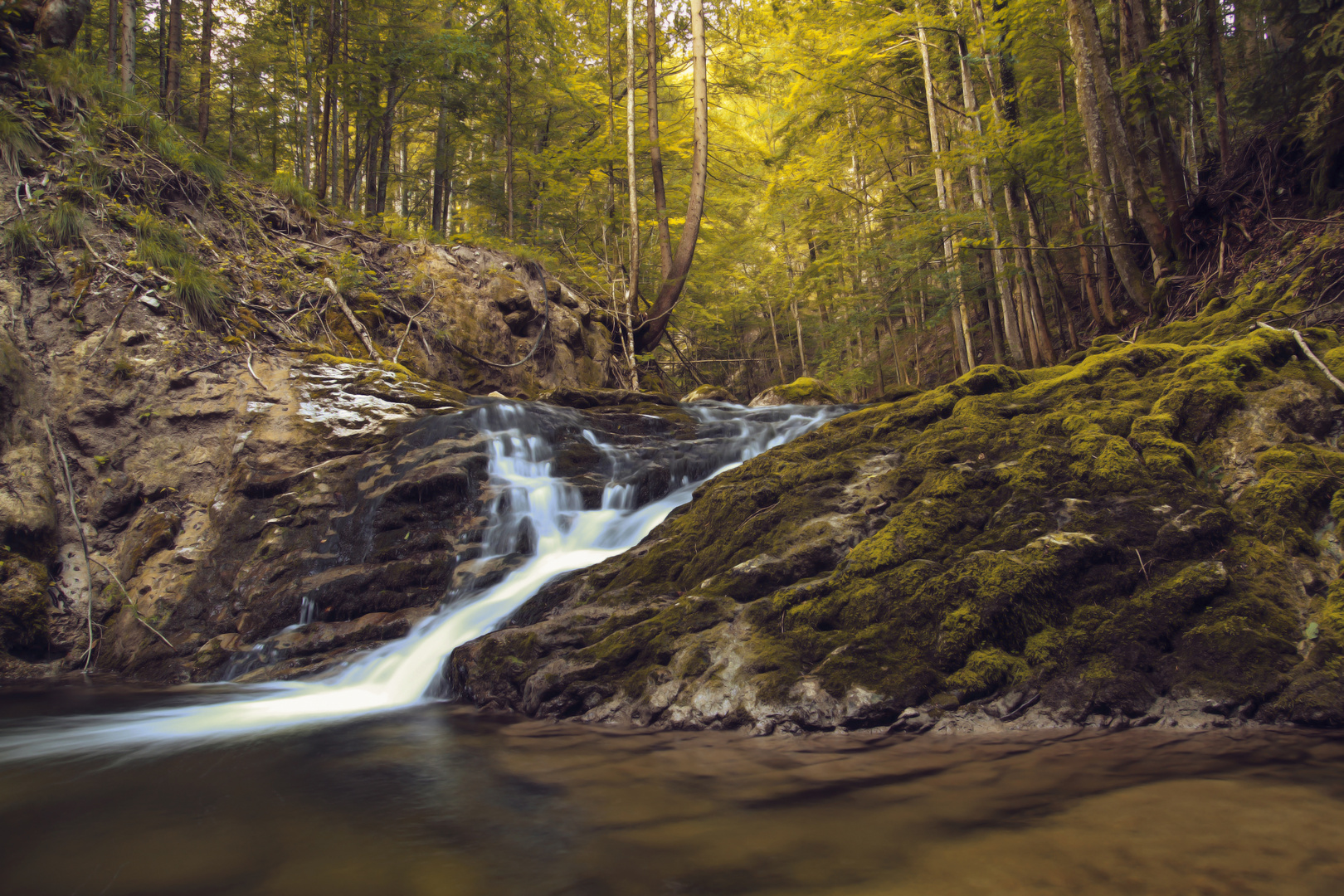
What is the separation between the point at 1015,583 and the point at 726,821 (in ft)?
6.25

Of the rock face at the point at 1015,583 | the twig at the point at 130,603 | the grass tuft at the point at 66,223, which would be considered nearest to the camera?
the rock face at the point at 1015,583

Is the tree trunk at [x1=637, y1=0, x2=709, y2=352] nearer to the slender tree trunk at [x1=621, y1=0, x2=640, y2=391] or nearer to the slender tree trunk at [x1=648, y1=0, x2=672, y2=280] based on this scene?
the slender tree trunk at [x1=648, y1=0, x2=672, y2=280]

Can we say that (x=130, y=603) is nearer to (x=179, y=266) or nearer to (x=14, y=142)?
(x=179, y=266)

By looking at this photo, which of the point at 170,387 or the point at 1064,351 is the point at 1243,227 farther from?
the point at 170,387

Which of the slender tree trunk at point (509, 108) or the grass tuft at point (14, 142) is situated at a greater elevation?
the slender tree trunk at point (509, 108)

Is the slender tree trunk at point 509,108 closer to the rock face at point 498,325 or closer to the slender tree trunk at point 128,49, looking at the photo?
the rock face at point 498,325

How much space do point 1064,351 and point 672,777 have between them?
503 inches

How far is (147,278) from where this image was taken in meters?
7.44

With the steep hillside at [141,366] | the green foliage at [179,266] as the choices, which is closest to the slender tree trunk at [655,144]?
the steep hillside at [141,366]

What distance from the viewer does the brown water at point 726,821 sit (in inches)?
67.6

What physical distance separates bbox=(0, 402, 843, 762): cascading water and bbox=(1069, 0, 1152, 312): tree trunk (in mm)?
4364

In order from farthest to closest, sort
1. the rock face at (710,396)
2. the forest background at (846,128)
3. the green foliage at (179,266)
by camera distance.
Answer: the rock face at (710,396) < the green foliage at (179,266) < the forest background at (846,128)

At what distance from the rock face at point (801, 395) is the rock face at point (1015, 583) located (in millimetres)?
8569

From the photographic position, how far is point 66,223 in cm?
721
